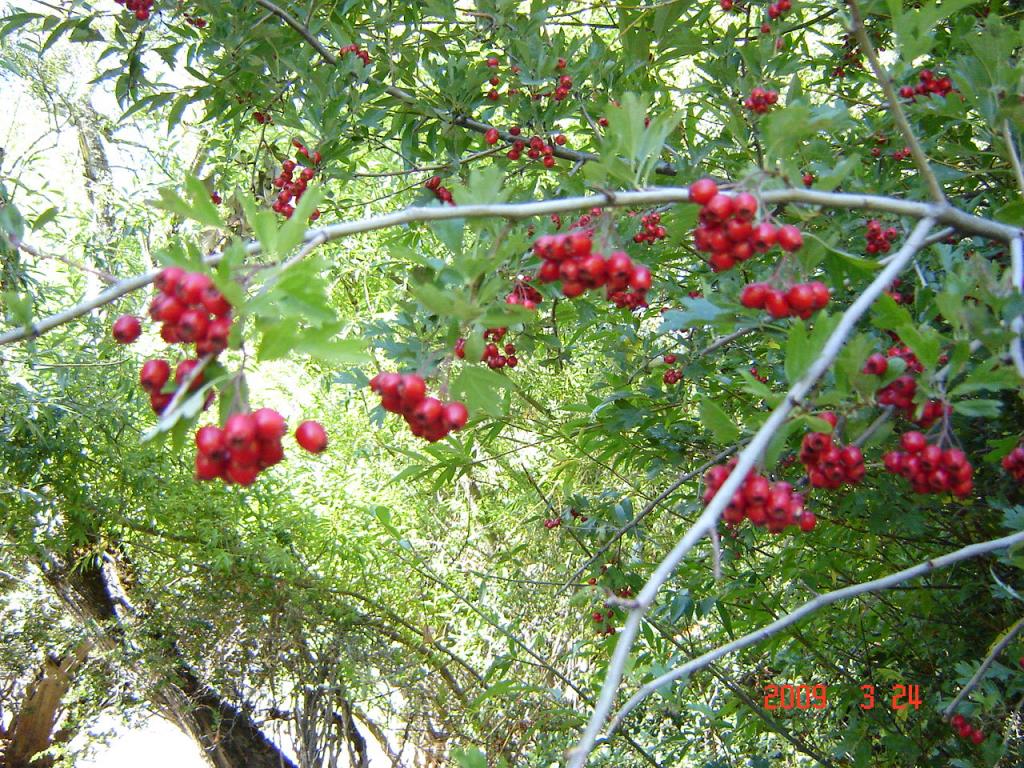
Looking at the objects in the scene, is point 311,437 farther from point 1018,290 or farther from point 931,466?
point 1018,290

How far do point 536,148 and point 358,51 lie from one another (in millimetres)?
689

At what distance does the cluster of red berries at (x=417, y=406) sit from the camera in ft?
3.70

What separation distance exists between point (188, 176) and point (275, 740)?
4780 millimetres

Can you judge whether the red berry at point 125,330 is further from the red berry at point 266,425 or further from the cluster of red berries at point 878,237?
the cluster of red berries at point 878,237

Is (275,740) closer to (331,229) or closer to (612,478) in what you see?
(612,478)

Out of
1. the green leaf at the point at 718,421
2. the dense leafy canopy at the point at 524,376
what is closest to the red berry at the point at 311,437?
the dense leafy canopy at the point at 524,376

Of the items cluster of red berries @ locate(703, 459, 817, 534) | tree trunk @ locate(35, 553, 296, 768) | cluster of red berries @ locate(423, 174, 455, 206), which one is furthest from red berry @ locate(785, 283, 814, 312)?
tree trunk @ locate(35, 553, 296, 768)

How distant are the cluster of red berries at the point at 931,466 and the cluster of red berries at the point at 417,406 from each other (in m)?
0.71

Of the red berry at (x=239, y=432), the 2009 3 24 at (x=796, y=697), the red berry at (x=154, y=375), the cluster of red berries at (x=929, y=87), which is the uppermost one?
the cluster of red berries at (x=929, y=87)

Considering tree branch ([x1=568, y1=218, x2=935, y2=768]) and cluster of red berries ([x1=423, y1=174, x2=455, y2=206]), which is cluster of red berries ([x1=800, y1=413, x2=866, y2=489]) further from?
cluster of red berries ([x1=423, y1=174, x2=455, y2=206])

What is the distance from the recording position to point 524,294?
1.61 metres

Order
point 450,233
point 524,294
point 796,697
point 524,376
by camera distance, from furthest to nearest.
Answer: point 524,376 < point 796,697 < point 524,294 < point 450,233

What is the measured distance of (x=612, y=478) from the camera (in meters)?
4.66

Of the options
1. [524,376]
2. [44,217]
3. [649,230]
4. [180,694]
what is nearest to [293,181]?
[44,217]
